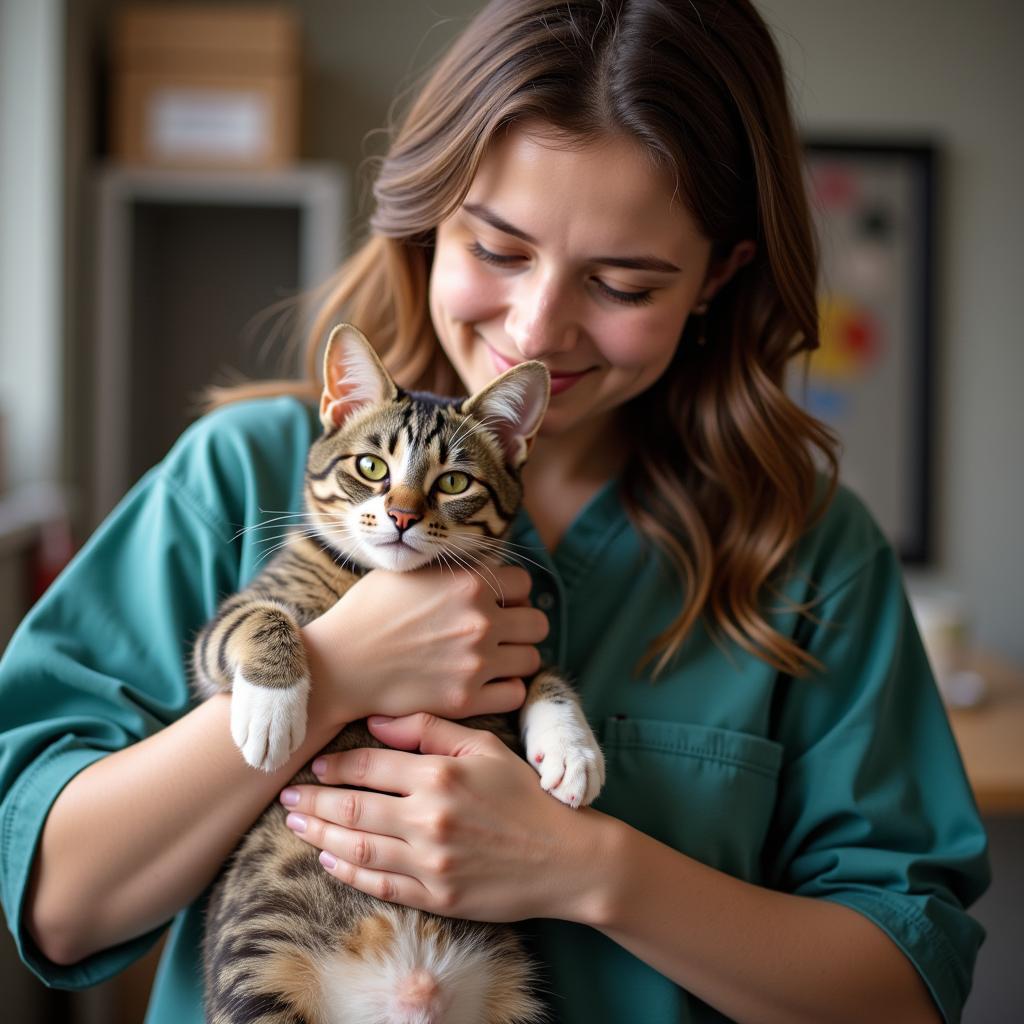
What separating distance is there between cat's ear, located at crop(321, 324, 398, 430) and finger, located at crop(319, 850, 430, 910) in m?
0.47

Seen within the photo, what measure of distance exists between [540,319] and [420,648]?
353 millimetres

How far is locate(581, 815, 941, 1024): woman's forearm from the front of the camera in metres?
0.91

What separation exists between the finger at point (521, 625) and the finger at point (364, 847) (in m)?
0.24

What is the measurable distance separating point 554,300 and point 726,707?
1.57 feet

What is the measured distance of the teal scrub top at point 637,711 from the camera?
3.26ft

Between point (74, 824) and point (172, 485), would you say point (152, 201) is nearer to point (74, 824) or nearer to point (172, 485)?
point (172, 485)

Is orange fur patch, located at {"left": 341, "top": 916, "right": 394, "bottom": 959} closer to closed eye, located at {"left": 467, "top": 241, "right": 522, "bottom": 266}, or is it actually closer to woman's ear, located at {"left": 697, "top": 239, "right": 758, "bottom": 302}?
closed eye, located at {"left": 467, "top": 241, "right": 522, "bottom": 266}

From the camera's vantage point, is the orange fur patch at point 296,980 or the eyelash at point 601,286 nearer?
the orange fur patch at point 296,980

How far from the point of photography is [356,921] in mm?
925

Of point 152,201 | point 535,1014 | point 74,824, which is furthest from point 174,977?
point 152,201

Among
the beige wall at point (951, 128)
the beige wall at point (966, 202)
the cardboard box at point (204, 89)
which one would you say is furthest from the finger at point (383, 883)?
the beige wall at point (966, 202)

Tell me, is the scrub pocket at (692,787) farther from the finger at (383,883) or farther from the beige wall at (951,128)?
the beige wall at (951,128)

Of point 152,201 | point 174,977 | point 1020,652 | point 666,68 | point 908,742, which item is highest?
point 666,68

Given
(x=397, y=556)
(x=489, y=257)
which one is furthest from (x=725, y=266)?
(x=397, y=556)
